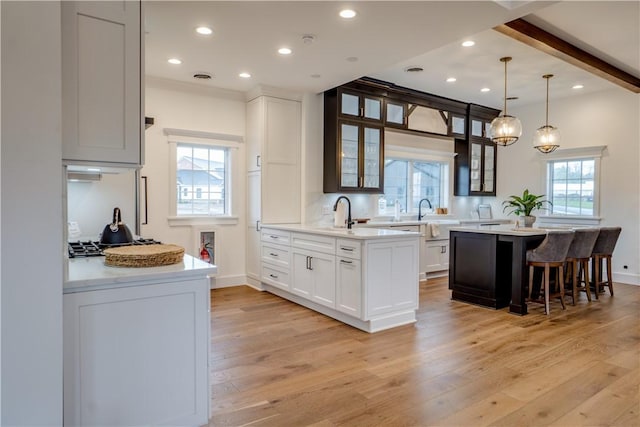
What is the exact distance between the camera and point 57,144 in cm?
160

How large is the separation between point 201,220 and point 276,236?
1071mm

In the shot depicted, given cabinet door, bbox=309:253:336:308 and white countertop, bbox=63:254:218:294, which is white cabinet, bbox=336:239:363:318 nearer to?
cabinet door, bbox=309:253:336:308

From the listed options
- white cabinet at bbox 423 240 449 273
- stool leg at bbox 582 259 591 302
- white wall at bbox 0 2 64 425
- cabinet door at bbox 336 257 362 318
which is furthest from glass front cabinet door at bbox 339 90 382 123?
white wall at bbox 0 2 64 425

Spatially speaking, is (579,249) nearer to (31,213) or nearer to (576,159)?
(576,159)

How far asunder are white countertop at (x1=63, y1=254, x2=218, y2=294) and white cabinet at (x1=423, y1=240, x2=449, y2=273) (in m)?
4.49

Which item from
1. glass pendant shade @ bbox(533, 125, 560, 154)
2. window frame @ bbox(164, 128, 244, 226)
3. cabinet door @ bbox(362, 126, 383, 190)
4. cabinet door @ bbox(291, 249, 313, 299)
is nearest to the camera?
cabinet door @ bbox(291, 249, 313, 299)

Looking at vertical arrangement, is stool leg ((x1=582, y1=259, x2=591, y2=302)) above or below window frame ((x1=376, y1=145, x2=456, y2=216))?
below

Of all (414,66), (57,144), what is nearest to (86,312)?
(57,144)

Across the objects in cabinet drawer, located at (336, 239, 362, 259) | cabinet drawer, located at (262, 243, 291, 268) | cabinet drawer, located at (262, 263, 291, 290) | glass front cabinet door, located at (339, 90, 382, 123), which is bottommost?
cabinet drawer, located at (262, 263, 291, 290)

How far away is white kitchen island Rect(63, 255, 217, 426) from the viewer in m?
1.73

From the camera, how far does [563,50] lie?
4.18 metres

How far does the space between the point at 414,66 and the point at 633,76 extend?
117 inches

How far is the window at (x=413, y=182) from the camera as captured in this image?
6465 mm

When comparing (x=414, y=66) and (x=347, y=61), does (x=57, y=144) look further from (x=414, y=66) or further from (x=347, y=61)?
(x=414, y=66)
